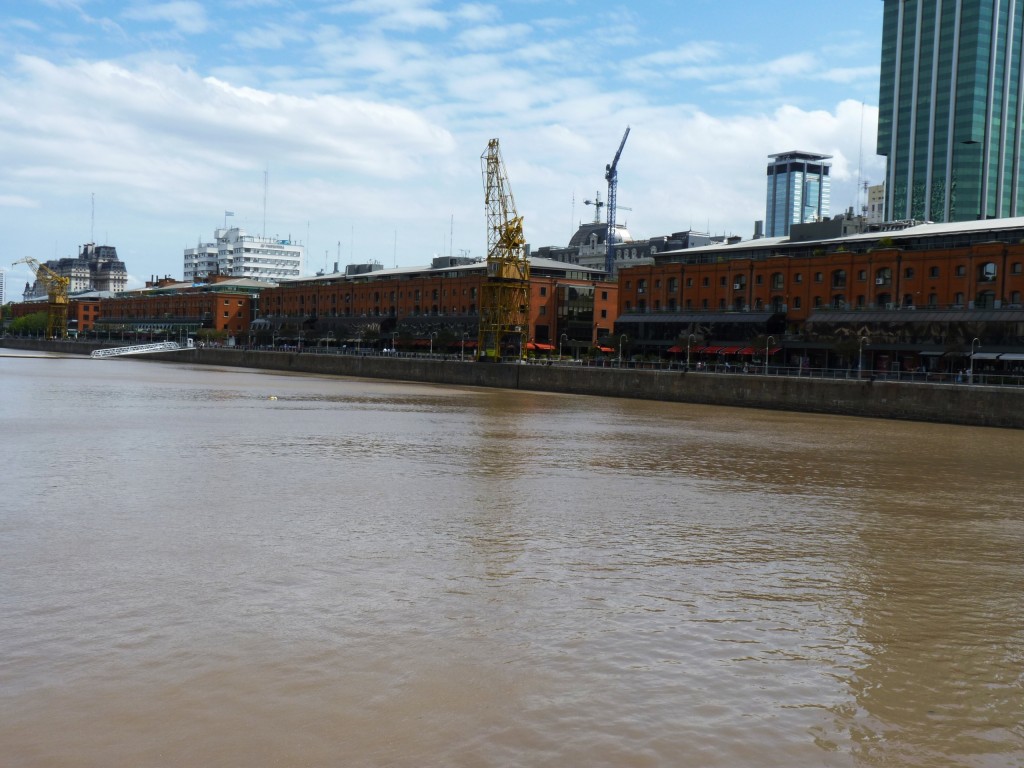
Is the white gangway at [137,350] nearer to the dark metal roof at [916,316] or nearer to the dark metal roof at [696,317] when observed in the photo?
the dark metal roof at [696,317]

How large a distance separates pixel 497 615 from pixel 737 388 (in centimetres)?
5552

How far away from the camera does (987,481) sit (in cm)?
3134

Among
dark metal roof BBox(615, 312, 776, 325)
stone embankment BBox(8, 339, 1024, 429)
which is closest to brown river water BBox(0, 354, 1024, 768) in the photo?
stone embankment BBox(8, 339, 1024, 429)

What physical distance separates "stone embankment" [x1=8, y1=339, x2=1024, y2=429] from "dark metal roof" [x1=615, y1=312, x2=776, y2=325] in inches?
743

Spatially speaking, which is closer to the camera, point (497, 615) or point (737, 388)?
point (497, 615)

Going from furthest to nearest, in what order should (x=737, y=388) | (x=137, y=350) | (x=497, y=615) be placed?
(x=137, y=350) → (x=737, y=388) → (x=497, y=615)

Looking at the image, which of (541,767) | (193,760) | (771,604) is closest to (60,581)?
(193,760)

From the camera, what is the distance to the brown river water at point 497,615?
9.80 metres

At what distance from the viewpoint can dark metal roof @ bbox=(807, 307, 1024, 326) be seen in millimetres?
72688

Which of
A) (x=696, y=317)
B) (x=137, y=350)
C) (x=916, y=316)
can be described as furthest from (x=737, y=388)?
(x=137, y=350)

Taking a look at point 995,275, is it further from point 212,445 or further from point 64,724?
point 64,724

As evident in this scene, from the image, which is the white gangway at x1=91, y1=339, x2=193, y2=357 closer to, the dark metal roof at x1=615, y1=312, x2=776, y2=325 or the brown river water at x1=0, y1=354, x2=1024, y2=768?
the dark metal roof at x1=615, y1=312, x2=776, y2=325

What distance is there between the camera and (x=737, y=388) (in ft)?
221

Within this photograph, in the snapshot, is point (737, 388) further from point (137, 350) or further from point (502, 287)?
point (137, 350)
